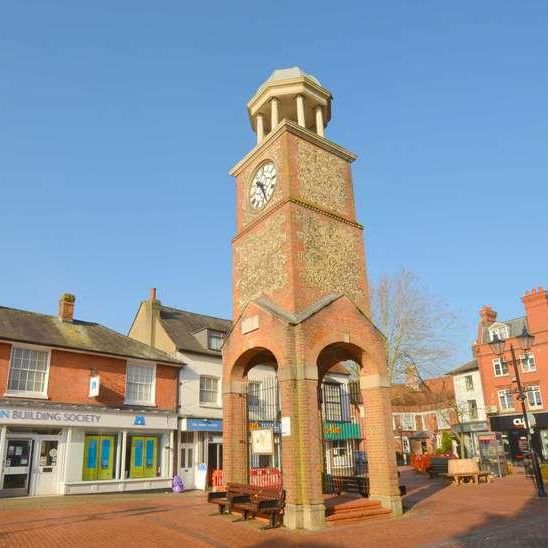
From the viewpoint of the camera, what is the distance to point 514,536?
30.3 ft

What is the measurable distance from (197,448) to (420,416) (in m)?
37.6

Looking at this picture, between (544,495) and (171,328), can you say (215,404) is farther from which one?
(544,495)

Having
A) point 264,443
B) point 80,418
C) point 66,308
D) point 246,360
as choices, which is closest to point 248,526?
point 264,443

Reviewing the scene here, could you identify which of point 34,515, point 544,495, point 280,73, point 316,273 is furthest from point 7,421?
point 544,495

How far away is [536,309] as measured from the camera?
3512 cm

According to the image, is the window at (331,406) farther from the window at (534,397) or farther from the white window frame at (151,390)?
the window at (534,397)

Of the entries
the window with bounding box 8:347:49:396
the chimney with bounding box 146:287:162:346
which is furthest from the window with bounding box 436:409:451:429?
the window with bounding box 8:347:49:396

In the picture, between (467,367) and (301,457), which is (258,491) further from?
(467,367)

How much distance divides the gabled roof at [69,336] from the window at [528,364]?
2568 cm

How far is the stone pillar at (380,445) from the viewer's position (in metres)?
12.1

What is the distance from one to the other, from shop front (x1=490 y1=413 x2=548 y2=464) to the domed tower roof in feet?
83.7

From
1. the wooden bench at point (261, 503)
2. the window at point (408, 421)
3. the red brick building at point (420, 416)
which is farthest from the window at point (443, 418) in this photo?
the wooden bench at point (261, 503)

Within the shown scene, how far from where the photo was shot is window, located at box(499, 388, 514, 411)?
35.5 meters

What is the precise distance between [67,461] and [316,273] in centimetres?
1338
